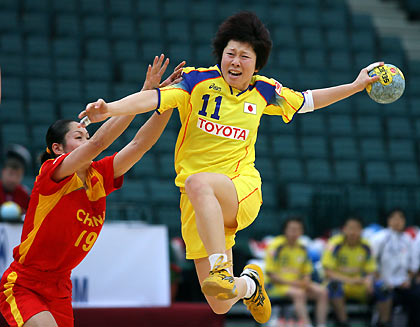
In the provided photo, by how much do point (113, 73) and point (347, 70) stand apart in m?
5.00

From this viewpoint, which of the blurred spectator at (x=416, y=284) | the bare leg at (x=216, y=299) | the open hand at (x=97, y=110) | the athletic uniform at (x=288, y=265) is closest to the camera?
the open hand at (x=97, y=110)

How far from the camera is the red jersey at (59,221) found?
449 centimetres

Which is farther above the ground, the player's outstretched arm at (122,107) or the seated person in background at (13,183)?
the player's outstretched arm at (122,107)

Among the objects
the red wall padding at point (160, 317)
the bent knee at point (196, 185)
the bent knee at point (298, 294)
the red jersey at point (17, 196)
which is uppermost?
the bent knee at point (196, 185)

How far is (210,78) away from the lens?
14.6ft

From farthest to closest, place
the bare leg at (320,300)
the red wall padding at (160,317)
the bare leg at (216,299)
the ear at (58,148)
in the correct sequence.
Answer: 1. the bare leg at (320,300)
2. the red wall padding at (160,317)
3. the ear at (58,148)
4. the bare leg at (216,299)

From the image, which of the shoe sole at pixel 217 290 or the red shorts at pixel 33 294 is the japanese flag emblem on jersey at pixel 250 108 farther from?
the red shorts at pixel 33 294

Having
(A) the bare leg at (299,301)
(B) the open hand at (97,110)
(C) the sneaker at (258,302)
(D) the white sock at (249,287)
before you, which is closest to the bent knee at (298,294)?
(A) the bare leg at (299,301)

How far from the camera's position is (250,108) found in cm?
449

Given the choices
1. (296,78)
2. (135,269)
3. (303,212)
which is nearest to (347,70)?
(296,78)

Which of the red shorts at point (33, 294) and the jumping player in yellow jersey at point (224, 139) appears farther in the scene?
the red shorts at point (33, 294)

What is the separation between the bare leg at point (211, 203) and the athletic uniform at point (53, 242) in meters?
0.79

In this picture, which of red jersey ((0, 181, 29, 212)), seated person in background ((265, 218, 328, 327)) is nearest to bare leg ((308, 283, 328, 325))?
seated person in background ((265, 218, 328, 327))

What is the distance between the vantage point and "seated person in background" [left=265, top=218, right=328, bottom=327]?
9.17m
